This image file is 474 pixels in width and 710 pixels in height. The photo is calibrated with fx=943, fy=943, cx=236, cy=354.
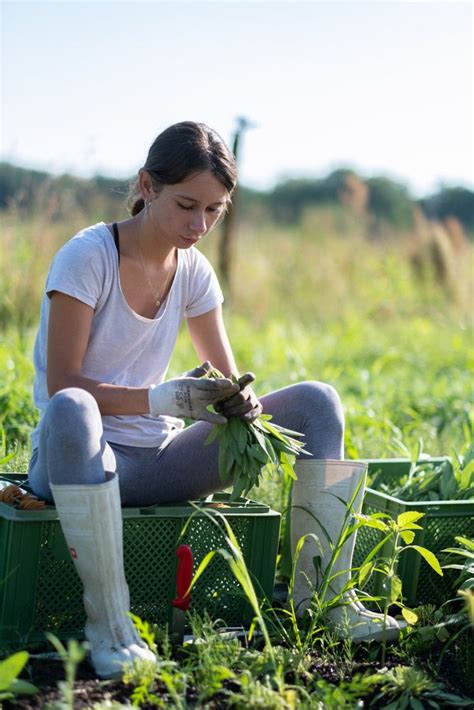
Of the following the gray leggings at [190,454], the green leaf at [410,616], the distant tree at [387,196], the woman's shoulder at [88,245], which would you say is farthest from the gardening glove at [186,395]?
the distant tree at [387,196]

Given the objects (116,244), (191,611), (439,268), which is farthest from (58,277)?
(439,268)

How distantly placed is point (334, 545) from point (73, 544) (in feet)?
Result: 2.38

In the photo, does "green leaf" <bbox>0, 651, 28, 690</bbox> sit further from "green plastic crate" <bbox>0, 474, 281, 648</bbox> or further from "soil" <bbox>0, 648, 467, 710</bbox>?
"green plastic crate" <bbox>0, 474, 281, 648</bbox>

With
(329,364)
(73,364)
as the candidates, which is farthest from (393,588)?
(329,364)

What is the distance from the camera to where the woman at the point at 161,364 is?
7.57 ft

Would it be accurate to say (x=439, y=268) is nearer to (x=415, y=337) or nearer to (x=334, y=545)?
(x=415, y=337)

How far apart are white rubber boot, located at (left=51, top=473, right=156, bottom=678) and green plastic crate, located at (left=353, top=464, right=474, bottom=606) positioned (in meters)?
0.86

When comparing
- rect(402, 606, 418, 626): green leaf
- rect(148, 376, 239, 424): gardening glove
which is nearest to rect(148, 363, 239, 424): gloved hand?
rect(148, 376, 239, 424): gardening glove

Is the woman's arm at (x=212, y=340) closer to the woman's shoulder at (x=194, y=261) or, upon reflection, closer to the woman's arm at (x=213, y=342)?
the woman's arm at (x=213, y=342)

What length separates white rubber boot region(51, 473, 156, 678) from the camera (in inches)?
79.7

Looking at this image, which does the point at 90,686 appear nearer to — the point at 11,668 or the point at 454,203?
the point at 11,668

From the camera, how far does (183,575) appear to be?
222cm

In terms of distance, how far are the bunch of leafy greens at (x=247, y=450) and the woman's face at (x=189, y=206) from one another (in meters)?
0.51

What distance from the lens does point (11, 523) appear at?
214 centimetres
